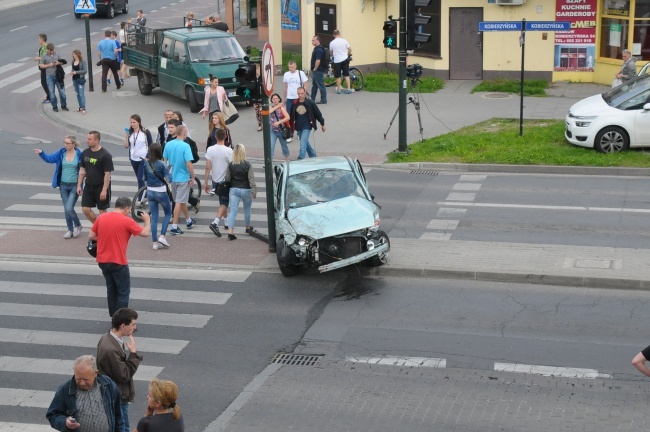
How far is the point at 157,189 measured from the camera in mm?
16828

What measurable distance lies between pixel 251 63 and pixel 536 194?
658 centimetres

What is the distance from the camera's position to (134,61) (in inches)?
1271

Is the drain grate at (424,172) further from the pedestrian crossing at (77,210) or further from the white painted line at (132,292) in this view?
the white painted line at (132,292)

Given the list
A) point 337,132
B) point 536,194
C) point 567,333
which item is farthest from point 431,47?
point 567,333

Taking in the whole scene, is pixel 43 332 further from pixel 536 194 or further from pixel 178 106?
pixel 178 106

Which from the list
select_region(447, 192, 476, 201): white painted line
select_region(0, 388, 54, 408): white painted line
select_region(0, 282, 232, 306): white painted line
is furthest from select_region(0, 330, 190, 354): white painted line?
select_region(447, 192, 476, 201): white painted line

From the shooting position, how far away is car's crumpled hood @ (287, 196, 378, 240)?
15.1m

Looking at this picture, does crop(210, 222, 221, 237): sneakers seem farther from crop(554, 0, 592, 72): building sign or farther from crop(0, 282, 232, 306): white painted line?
crop(554, 0, 592, 72): building sign

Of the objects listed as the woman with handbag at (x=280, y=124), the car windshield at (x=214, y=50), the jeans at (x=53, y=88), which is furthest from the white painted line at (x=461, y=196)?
the jeans at (x=53, y=88)

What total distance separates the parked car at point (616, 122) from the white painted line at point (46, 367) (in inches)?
543

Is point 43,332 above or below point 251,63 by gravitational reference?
below

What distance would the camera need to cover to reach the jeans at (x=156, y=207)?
16891 millimetres

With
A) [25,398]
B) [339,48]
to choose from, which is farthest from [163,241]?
[339,48]

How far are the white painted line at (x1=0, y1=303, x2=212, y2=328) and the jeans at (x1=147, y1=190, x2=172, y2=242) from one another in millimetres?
2946
